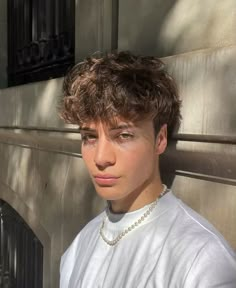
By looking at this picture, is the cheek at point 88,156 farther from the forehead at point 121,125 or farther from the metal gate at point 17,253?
the metal gate at point 17,253

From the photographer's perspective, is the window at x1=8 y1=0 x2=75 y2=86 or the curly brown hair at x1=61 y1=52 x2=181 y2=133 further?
the window at x1=8 y1=0 x2=75 y2=86

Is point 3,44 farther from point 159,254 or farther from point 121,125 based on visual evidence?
point 159,254

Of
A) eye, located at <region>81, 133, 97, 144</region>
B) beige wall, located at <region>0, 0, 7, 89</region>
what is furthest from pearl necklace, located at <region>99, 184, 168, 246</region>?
beige wall, located at <region>0, 0, 7, 89</region>

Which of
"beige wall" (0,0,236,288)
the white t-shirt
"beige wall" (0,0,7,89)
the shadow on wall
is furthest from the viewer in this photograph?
"beige wall" (0,0,7,89)

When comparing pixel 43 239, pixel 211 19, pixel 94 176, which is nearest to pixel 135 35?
pixel 211 19

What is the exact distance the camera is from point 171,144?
2.32m

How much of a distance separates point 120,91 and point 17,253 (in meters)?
3.86

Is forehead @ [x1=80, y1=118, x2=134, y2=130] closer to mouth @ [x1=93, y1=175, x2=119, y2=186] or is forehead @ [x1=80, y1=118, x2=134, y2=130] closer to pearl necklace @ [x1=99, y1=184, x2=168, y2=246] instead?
mouth @ [x1=93, y1=175, x2=119, y2=186]

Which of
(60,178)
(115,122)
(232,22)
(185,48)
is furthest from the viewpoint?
(60,178)

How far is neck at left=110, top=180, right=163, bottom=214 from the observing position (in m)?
1.90

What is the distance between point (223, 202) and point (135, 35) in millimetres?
1343

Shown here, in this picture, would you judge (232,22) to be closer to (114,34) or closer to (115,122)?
(115,122)

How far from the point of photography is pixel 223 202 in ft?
6.82

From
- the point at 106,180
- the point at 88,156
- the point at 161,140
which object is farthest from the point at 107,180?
the point at 161,140
